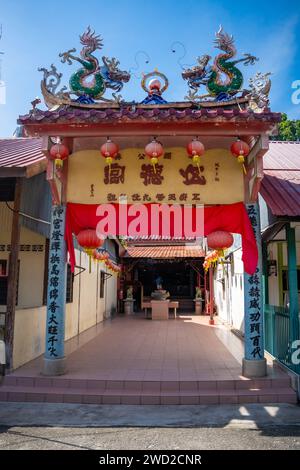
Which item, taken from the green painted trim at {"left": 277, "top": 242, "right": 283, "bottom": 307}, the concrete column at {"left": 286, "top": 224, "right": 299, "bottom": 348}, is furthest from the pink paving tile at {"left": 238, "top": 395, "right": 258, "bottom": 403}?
the green painted trim at {"left": 277, "top": 242, "right": 283, "bottom": 307}

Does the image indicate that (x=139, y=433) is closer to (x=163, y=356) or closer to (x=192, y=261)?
(x=163, y=356)

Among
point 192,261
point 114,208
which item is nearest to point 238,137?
point 114,208

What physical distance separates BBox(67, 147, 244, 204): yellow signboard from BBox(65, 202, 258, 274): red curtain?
0.48 feet

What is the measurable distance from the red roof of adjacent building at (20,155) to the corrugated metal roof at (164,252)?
10913mm

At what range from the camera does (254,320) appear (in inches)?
269

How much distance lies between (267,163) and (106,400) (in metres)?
6.80

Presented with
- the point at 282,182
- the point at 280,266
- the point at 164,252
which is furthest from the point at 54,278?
the point at 164,252

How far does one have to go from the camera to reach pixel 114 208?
23.7ft

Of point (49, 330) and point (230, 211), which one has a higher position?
point (230, 211)

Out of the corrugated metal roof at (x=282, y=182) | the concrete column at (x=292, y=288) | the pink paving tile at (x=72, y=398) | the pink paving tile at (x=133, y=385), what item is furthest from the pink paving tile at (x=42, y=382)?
the corrugated metal roof at (x=282, y=182)

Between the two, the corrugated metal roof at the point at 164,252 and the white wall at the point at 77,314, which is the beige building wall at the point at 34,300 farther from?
the corrugated metal roof at the point at 164,252

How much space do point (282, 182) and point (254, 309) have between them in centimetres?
281

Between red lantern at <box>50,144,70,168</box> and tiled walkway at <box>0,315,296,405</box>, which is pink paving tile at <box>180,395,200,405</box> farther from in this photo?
red lantern at <box>50,144,70,168</box>

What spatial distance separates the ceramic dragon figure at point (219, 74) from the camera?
713 cm
